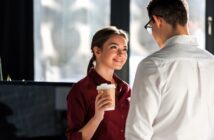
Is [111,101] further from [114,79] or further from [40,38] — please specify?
[40,38]

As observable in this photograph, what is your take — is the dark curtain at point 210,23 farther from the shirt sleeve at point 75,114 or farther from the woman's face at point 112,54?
the shirt sleeve at point 75,114

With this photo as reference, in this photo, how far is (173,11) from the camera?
5.18 feet

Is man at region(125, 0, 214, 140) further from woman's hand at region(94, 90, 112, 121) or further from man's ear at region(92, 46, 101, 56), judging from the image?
man's ear at region(92, 46, 101, 56)

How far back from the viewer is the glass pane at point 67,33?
3.57 m

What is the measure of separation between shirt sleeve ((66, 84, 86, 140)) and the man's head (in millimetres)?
532

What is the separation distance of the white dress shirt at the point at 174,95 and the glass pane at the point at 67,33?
2.00 meters

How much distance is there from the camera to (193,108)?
1.60 meters

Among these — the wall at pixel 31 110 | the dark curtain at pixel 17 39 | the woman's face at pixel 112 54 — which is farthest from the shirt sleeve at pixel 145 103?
the dark curtain at pixel 17 39

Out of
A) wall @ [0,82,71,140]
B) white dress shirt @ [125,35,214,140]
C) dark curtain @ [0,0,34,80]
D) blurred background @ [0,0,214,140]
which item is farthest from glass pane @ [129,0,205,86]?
white dress shirt @ [125,35,214,140]

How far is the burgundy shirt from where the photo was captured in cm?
192

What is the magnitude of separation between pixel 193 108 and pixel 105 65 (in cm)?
58

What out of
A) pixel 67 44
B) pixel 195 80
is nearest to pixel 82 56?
pixel 67 44

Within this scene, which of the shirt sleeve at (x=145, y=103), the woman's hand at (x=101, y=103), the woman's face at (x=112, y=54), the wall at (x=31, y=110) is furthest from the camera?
the wall at (x=31, y=110)

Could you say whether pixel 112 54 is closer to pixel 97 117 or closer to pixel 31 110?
pixel 97 117
